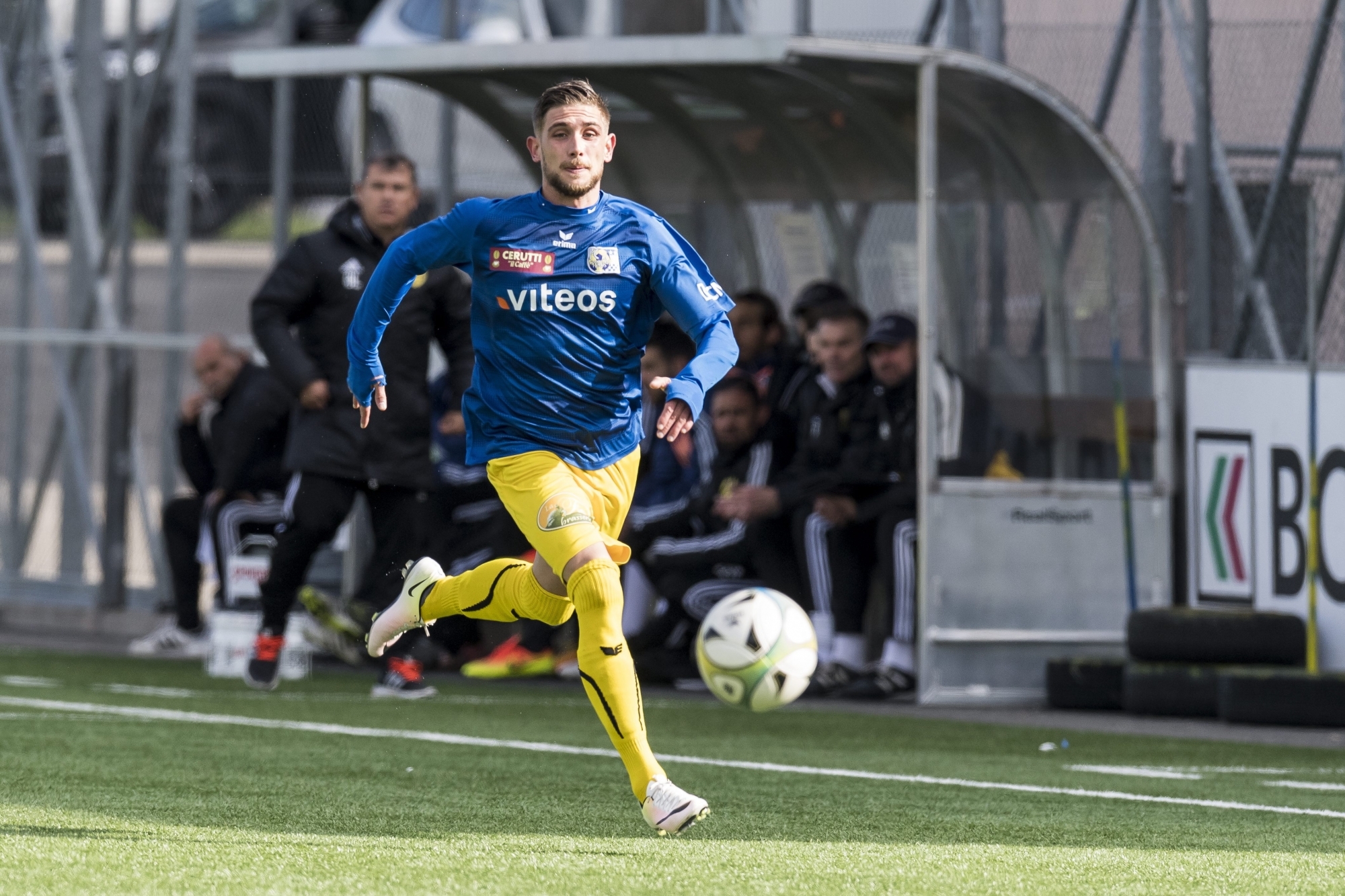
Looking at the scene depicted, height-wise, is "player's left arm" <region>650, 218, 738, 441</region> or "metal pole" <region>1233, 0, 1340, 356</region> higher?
"metal pole" <region>1233, 0, 1340, 356</region>

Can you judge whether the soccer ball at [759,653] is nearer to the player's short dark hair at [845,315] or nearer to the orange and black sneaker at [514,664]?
the player's short dark hair at [845,315]

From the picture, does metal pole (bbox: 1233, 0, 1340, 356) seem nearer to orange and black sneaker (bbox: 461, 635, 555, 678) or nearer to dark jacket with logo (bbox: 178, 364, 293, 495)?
orange and black sneaker (bbox: 461, 635, 555, 678)

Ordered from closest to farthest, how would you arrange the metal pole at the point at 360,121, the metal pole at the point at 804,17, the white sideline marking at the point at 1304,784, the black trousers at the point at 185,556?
1. the white sideline marking at the point at 1304,784
2. the metal pole at the point at 360,121
3. the black trousers at the point at 185,556
4. the metal pole at the point at 804,17

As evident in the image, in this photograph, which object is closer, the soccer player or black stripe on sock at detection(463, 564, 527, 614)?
the soccer player

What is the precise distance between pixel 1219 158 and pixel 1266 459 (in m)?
1.61

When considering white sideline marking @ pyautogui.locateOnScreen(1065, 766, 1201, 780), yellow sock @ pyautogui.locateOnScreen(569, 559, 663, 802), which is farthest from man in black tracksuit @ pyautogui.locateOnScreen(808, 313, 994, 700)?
yellow sock @ pyautogui.locateOnScreen(569, 559, 663, 802)

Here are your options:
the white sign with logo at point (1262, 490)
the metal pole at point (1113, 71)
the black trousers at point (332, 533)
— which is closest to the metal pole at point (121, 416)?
the black trousers at point (332, 533)

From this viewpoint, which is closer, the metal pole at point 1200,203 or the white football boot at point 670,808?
the white football boot at point 670,808

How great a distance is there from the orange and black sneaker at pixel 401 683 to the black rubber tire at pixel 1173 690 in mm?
2991

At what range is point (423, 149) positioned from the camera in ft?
45.6

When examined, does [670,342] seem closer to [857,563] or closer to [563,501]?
A: [857,563]

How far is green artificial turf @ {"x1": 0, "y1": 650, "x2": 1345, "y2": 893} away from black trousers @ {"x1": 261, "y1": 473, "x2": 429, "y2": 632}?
0.61 metres

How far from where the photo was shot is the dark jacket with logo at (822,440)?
10.7m

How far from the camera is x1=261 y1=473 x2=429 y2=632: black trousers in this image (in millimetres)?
9641
